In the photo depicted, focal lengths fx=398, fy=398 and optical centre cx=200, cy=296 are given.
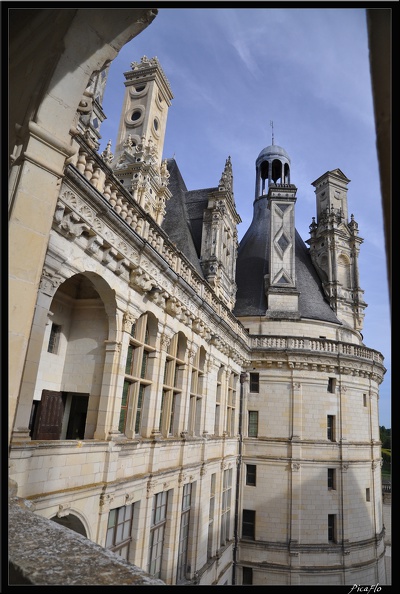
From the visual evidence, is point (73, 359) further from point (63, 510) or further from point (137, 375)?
point (63, 510)

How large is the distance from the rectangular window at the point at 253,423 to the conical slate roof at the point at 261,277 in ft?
17.1

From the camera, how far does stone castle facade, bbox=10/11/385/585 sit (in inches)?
257

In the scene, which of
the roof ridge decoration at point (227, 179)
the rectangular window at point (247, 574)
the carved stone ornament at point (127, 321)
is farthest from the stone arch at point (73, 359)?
the rectangular window at point (247, 574)

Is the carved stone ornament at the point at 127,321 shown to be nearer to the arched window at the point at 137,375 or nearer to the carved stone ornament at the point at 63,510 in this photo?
the arched window at the point at 137,375

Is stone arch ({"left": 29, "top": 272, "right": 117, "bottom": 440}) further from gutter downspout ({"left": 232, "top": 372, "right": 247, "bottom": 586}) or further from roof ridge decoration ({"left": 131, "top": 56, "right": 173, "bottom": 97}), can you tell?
gutter downspout ({"left": 232, "top": 372, "right": 247, "bottom": 586})

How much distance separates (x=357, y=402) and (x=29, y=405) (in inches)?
768

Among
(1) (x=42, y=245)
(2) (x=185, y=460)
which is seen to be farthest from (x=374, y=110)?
(2) (x=185, y=460)

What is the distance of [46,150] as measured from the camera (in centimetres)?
352

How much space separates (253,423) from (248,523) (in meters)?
4.47

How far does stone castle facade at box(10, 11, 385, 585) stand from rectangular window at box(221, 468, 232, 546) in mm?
115

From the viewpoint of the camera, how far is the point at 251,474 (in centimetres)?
1927

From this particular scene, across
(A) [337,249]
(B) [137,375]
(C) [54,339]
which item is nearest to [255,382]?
(A) [337,249]

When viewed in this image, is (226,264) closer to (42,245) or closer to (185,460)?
(185,460)

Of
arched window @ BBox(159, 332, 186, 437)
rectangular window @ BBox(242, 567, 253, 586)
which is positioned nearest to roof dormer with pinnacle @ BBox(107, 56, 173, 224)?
arched window @ BBox(159, 332, 186, 437)
